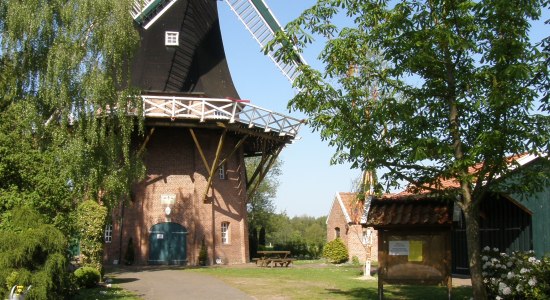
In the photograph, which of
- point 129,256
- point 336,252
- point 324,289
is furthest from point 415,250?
point 336,252

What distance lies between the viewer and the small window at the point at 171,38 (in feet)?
97.0

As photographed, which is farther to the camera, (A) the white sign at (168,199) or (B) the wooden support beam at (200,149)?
(A) the white sign at (168,199)

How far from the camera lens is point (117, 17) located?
20.3m

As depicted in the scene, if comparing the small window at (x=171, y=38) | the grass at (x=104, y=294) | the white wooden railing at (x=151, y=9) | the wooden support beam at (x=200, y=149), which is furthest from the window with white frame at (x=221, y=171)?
the grass at (x=104, y=294)

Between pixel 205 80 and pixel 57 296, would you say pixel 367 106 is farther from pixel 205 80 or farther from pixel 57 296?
pixel 205 80

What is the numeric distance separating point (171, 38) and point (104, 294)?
1694 centimetres

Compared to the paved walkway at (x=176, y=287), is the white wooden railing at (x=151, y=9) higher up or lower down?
higher up

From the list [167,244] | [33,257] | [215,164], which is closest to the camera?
[33,257]

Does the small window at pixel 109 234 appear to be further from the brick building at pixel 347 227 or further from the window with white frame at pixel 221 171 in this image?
the brick building at pixel 347 227

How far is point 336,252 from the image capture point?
116ft

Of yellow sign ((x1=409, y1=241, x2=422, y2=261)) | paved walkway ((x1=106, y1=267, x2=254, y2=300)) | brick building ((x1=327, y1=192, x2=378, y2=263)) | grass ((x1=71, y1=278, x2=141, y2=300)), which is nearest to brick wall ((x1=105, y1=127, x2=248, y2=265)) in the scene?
paved walkway ((x1=106, y1=267, x2=254, y2=300))

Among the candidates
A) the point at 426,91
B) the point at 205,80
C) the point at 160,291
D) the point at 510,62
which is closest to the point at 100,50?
the point at 160,291

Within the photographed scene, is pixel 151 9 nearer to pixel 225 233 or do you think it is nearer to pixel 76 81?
pixel 76 81

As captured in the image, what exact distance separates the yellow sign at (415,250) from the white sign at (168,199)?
706 inches
